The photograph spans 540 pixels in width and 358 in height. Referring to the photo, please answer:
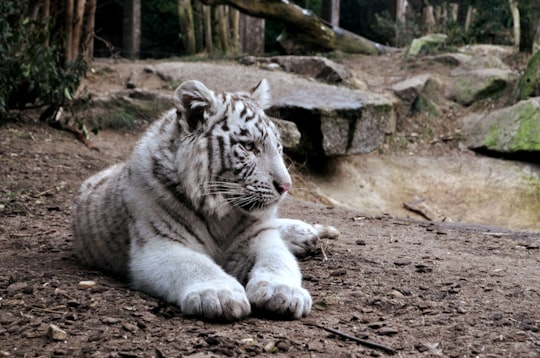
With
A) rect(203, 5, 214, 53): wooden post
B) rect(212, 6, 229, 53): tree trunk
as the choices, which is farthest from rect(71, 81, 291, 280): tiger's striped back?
rect(203, 5, 214, 53): wooden post

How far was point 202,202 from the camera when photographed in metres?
2.89

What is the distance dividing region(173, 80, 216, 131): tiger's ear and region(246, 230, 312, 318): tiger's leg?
62 cm

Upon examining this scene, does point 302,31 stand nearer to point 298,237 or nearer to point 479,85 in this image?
point 479,85

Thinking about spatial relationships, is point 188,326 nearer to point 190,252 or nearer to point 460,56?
point 190,252

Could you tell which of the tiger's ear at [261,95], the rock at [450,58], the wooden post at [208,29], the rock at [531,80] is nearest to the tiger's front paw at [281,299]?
the tiger's ear at [261,95]

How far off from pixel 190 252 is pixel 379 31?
13.3m

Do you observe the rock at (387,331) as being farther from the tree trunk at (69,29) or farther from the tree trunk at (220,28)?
the tree trunk at (220,28)

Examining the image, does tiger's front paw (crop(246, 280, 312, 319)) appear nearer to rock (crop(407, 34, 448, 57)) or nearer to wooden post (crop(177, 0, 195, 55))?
rock (crop(407, 34, 448, 57))

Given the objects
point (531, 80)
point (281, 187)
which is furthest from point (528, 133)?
point (281, 187)

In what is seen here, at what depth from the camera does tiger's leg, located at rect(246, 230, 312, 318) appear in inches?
97.9

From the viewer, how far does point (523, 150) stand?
27.6 ft

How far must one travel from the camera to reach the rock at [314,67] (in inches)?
386

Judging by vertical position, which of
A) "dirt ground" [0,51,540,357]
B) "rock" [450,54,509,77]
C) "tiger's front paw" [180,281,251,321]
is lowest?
"dirt ground" [0,51,540,357]

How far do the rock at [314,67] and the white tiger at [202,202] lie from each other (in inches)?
268
